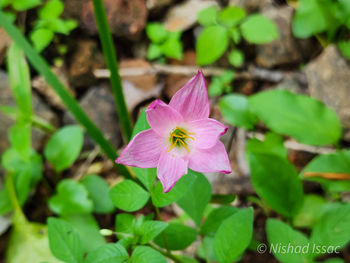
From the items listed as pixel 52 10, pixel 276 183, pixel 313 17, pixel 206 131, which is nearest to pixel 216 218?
pixel 276 183

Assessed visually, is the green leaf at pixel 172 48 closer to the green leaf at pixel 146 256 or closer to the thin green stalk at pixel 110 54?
the thin green stalk at pixel 110 54

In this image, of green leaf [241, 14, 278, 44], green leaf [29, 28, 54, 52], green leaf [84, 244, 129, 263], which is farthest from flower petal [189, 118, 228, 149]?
green leaf [29, 28, 54, 52]

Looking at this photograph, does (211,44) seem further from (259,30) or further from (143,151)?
(143,151)

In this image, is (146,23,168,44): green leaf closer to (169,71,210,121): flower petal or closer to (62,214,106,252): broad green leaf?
(62,214,106,252): broad green leaf

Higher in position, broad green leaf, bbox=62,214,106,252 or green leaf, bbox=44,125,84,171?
green leaf, bbox=44,125,84,171

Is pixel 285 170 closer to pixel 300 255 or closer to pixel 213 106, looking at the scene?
pixel 300 255

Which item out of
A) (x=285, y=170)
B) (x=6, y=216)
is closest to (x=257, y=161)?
(x=285, y=170)

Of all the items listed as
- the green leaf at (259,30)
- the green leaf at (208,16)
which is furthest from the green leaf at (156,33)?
the green leaf at (259,30)
